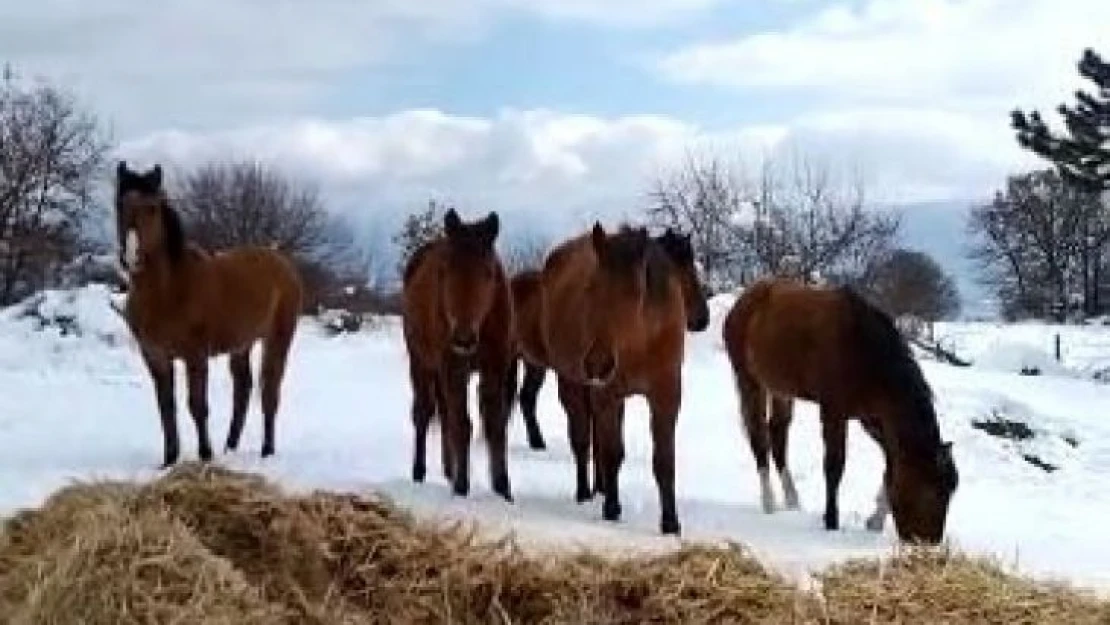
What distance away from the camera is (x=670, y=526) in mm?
8961

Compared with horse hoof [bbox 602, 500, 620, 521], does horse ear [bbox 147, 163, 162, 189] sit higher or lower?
higher

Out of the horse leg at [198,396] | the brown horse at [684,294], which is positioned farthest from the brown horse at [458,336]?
the horse leg at [198,396]

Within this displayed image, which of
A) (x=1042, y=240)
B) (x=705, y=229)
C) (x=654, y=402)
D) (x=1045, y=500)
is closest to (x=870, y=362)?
(x=654, y=402)

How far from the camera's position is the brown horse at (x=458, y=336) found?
9383 millimetres

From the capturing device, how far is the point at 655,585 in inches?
226

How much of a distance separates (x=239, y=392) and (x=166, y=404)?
150cm

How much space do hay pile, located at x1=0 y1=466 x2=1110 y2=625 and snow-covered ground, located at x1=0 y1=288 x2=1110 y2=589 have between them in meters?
0.89

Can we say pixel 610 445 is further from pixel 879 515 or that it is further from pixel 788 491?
pixel 788 491

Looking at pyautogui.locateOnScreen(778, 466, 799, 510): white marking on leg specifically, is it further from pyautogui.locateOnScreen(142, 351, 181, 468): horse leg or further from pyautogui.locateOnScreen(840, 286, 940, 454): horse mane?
pyautogui.locateOnScreen(142, 351, 181, 468): horse leg

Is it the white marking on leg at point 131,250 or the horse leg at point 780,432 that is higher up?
the white marking on leg at point 131,250

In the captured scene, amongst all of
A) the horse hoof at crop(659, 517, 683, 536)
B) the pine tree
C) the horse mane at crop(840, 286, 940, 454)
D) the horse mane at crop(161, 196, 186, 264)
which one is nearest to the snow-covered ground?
the horse hoof at crop(659, 517, 683, 536)

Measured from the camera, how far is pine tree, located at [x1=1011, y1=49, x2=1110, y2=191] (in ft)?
120

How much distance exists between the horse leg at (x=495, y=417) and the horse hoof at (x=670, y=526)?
1266 millimetres

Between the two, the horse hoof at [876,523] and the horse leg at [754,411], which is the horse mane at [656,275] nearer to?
the horse hoof at [876,523]
